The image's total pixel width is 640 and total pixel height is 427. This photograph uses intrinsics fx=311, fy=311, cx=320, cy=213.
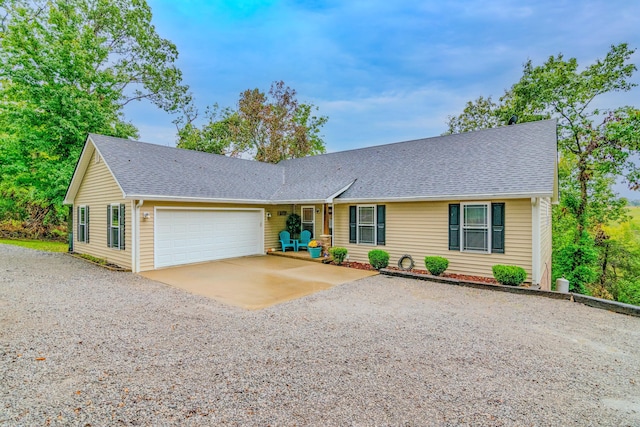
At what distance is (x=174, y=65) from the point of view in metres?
22.6

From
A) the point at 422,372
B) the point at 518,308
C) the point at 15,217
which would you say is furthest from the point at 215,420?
the point at 15,217

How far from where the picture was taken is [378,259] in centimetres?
1005

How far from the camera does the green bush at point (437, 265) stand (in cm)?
901

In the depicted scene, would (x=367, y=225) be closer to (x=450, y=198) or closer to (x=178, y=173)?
(x=450, y=198)

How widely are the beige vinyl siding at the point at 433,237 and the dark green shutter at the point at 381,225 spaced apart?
0.16 metres

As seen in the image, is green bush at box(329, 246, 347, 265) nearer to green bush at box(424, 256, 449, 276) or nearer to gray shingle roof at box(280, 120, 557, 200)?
gray shingle roof at box(280, 120, 557, 200)

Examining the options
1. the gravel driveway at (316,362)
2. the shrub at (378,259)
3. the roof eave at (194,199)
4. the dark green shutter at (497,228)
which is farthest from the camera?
the shrub at (378,259)

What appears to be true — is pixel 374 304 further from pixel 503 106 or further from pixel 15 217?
pixel 15 217

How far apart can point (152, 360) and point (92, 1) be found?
79.7 feet

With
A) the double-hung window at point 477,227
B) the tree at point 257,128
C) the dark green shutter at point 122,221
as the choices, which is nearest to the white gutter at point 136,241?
the dark green shutter at point 122,221

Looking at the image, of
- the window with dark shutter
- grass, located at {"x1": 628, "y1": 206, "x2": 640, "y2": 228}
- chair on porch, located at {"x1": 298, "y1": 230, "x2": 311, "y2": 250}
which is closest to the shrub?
chair on porch, located at {"x1": 298, "y1": 230, "x2": 311, "y2": 250}

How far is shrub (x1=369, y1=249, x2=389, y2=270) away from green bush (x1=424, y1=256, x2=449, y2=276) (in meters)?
1.36

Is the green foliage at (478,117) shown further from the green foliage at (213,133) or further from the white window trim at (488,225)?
the green foliage at (213,133)

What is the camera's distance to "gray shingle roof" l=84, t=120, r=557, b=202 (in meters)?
9.09
